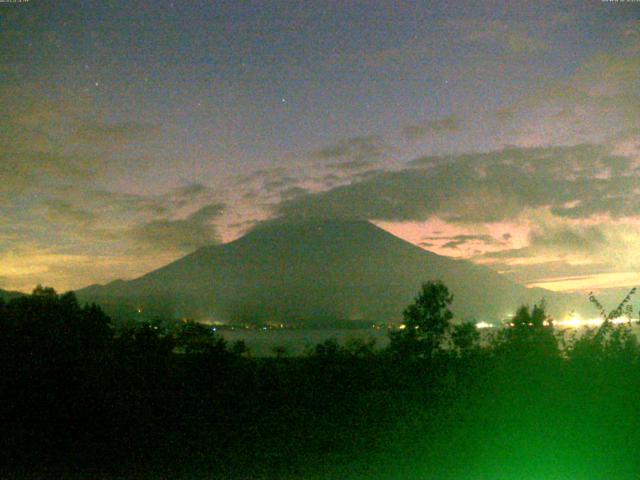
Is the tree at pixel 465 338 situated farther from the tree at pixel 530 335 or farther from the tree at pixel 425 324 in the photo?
the tree at pixel 530 335

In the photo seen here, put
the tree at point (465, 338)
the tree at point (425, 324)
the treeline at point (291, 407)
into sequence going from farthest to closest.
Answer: the tree at point (425, 324)
the tree at point (465, 338)
the treeline at point (291, 407)

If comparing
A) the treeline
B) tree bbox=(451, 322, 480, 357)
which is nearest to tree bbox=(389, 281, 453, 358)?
tree bbox=(451, 322, 480, 357)

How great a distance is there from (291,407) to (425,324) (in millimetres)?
6176

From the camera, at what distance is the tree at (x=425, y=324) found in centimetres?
1647

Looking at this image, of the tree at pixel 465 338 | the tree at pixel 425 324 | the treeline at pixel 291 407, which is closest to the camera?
the treeline at pixel 291 407

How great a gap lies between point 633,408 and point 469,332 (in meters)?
6.15

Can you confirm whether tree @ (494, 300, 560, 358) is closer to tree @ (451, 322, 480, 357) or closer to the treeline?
the treeline

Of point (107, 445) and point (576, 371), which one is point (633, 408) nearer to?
point (576, 371)

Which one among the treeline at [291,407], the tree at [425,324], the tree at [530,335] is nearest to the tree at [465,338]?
the tree at [425,324]

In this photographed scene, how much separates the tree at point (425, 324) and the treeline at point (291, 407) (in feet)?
6.95

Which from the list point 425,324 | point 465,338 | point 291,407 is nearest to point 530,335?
point 465,338

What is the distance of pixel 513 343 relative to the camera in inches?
540

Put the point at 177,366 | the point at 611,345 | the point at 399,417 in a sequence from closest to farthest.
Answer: the point at 399,417, the point at 177,366, the point at 611,345

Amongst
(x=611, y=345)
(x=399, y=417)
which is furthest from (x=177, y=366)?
(x=611, y=345)
